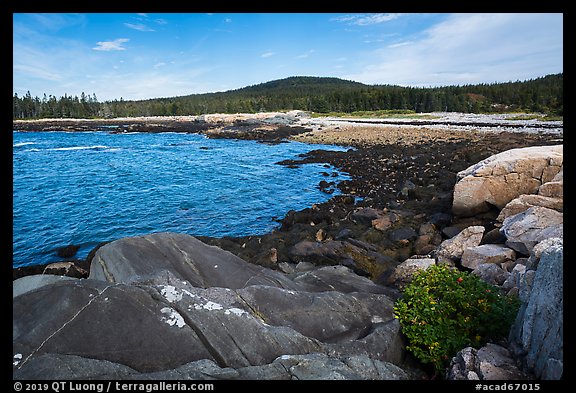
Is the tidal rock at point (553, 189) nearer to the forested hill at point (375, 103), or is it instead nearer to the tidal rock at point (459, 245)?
the tidal rock at point (459, 245)

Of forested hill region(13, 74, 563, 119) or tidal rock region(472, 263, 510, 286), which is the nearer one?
tidal rock region(472, 263, 510, 286)

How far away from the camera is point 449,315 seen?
20.5 ft

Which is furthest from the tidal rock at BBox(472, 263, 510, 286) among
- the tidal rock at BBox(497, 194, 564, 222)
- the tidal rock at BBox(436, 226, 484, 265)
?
the tidal rock at BBox(497, 194, 564, 222)

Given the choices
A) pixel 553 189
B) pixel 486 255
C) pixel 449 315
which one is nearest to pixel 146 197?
pixel 486 255

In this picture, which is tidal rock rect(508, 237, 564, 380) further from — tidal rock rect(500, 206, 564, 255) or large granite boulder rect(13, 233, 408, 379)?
tidal rock rect(500, 206, 564, 255)

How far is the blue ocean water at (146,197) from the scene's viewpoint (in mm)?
19141

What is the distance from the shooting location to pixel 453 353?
5641mm

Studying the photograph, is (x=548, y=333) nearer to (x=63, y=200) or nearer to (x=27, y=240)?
(x=27, y=240)

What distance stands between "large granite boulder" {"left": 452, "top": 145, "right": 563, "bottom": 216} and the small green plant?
9.54 metres

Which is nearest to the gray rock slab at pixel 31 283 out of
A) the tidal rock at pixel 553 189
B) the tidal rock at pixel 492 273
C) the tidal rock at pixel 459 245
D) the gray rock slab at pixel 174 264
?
the gray rock slab at pixel 174 264

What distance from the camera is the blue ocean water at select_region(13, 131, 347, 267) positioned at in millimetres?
19141

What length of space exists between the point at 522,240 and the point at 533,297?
6141mm

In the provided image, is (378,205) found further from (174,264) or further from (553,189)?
(174,264)
